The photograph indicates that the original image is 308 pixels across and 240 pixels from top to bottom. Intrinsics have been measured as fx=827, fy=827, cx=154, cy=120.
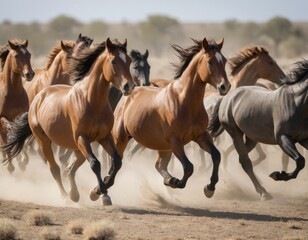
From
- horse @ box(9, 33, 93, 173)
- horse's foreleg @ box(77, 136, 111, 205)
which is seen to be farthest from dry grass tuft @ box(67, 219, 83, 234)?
horse @ box(9, 33, 93, 173)

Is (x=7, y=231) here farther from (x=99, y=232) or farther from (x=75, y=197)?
(x=75, y=197)

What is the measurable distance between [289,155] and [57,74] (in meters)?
5.12

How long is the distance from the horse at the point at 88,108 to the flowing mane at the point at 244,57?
12.6 ft

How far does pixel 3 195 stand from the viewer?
12219mm

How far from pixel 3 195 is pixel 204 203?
2977 millimetres

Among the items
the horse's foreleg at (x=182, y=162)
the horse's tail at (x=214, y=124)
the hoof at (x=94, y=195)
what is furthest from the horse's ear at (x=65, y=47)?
the horse's foreleg at (x=182, y=162)

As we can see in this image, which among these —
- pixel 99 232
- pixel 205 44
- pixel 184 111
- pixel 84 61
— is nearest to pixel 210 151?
pixel 184 111

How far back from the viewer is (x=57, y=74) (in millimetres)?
14430

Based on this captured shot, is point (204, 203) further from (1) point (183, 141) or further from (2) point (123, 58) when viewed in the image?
(2) point (123, 58)

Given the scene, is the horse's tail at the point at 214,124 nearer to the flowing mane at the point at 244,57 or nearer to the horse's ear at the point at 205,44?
the flowing mane at the point at 244,57

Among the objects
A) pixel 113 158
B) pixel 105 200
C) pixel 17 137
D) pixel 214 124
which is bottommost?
pixel 105 200

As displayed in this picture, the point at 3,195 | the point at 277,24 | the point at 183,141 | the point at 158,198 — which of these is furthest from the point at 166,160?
the point at 277,24

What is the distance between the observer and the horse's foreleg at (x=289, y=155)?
10602mm

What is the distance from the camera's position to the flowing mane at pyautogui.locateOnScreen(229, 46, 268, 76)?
14284 mm
